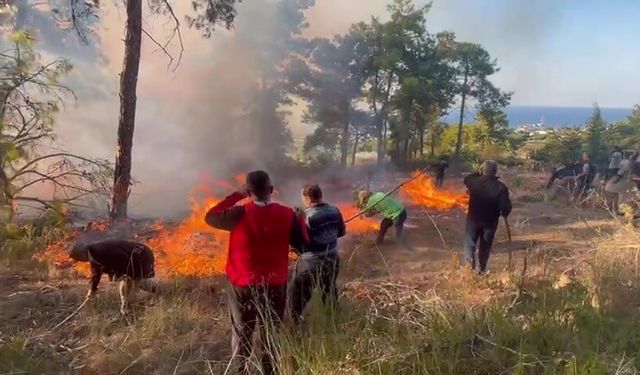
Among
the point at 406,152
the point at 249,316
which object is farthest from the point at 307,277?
the point at 406,152

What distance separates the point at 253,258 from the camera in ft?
13.2

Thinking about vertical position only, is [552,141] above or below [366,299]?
above

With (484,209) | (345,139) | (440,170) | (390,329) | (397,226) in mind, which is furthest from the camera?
(345,139)

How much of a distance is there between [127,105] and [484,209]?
19.7 feet

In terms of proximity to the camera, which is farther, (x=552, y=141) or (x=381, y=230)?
(x=552, y=141)

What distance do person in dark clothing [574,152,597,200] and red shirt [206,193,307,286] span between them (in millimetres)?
12725

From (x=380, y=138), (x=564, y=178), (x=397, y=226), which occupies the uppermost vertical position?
(x=380, y=138)

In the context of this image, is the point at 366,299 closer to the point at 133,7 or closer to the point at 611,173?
the point at 133,7

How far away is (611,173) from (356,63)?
12.4 metres

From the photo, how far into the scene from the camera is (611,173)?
15.9 metres

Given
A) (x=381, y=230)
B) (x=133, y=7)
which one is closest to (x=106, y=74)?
(x=133, y=7)

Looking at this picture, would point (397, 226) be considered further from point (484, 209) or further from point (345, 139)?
point (345, 139)

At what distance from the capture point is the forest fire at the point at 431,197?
1474 centimetres

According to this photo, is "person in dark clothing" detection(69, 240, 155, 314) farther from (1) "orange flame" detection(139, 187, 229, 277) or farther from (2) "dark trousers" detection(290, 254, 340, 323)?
(2) "dark trousers" detection(290, 254, 340, 323)
